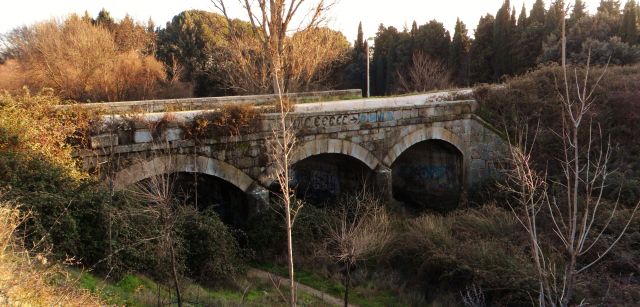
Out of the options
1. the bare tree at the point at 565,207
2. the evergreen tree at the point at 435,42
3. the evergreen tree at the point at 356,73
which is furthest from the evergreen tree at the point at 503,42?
the bare tree at the point at 565,207

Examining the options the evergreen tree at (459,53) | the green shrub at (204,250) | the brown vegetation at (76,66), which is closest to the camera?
the green shrub at (204,250)

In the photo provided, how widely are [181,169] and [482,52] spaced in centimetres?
2864

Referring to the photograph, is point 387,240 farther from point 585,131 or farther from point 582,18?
point 582,18

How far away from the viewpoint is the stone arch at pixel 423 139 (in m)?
13.3

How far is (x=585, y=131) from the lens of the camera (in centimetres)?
1359

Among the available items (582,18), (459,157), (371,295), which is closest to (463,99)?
(459,157)

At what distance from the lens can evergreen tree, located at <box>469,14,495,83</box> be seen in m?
33.4

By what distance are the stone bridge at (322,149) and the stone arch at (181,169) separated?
2cm

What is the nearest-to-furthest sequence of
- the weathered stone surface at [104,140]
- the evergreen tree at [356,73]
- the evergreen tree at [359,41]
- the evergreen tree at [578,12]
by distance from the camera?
1. the weathered stone surface at [104,140]
2. the evergreen tree at [578,12]
3. the evergreen tree at [356,73]
4. the evergreen tree at [359,41]

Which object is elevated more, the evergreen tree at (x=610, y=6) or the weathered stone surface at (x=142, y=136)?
the evergreen tree at (x=610, y=6)

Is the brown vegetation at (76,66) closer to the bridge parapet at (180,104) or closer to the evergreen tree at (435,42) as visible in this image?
the bridge parapet at (180,104)

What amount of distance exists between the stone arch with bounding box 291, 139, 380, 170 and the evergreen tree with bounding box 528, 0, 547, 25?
77.9 feet

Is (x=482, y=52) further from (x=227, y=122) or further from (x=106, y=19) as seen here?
(x=227, y=122)

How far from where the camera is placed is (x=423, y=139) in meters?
13.8
